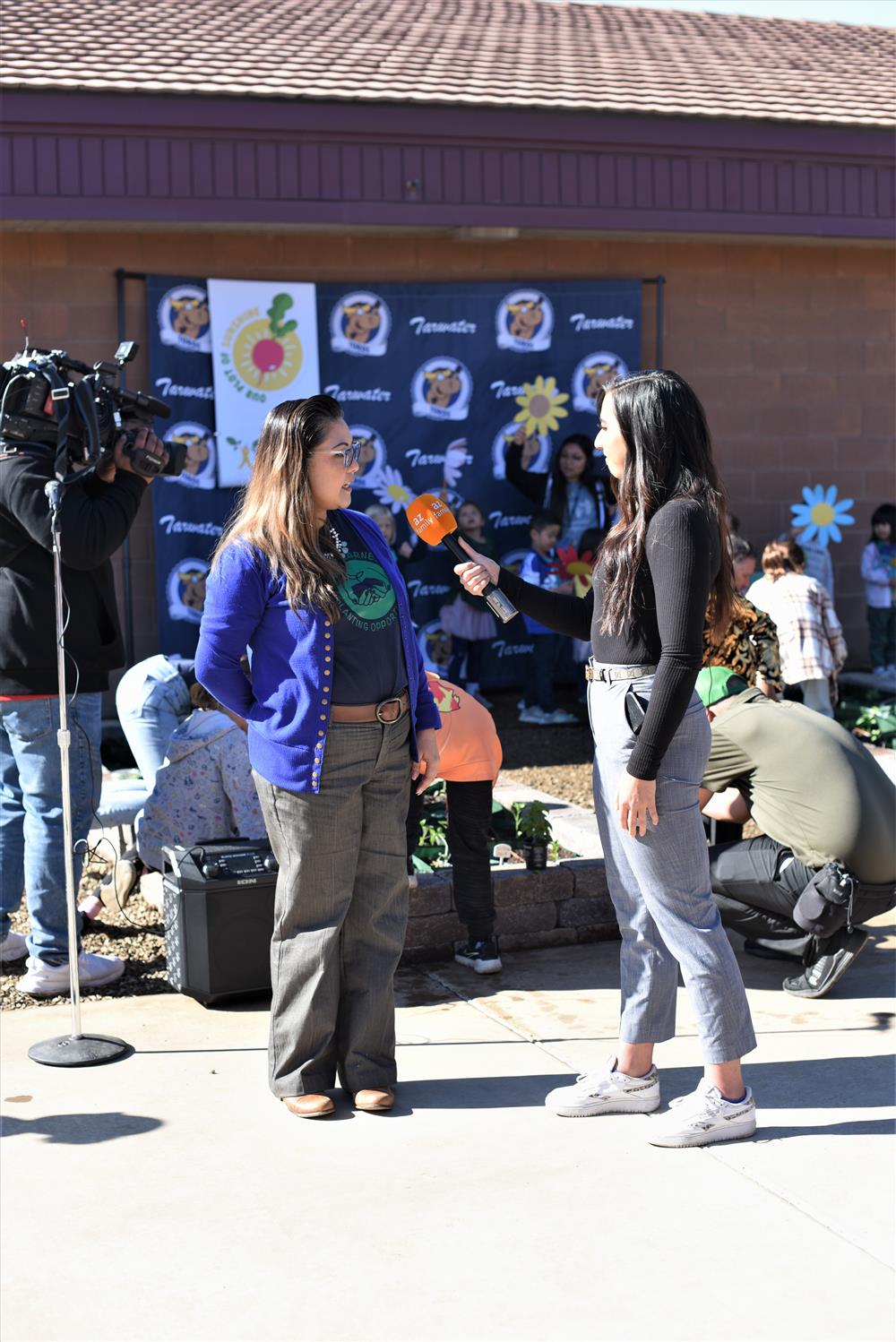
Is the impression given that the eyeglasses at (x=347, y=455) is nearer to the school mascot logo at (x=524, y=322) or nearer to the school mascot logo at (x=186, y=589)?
the school mascot logo at (x=186, y=589)

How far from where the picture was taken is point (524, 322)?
1101cm

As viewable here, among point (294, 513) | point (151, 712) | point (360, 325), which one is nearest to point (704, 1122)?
point (294, 513)

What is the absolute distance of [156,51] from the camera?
10211 millimetres

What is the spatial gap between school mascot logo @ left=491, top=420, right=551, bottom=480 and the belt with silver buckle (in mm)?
7197

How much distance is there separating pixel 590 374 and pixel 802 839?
6728 millimetres

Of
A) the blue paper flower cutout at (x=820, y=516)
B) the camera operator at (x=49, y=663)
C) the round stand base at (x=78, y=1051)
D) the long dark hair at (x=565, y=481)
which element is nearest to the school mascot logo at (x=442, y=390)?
the long dark hair at (x=565, y=481)

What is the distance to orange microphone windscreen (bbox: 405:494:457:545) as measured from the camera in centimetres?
405

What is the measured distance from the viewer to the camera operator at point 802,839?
4934 mm

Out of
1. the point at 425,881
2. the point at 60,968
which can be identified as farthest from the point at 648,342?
the point at 60,968

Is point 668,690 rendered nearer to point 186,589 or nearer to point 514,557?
point 186,589

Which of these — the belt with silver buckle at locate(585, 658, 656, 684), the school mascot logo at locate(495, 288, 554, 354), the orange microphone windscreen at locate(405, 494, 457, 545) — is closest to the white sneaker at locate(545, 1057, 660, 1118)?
the belt with silver buckle at locate(585, 658, 656, 684)

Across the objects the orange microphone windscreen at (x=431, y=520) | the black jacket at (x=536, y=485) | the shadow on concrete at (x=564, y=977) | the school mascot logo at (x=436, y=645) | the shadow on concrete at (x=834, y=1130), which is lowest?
the school mascot logo at (x=436, y=645)

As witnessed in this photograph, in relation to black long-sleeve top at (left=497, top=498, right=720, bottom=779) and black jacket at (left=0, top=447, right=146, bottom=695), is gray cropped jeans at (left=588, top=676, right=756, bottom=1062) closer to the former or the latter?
black long-sleeve top at (left=497, top=498, right=720, bottom=779)

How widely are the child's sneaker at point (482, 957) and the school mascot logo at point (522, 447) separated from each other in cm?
610
